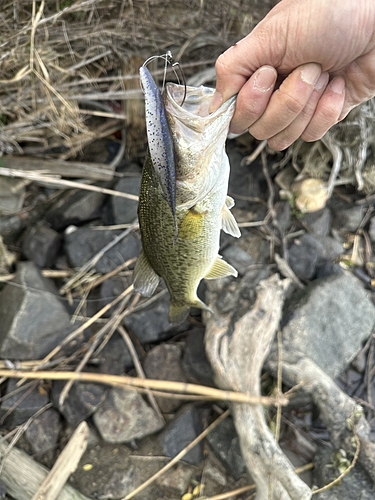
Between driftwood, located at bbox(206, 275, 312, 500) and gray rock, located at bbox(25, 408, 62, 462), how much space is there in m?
1.39

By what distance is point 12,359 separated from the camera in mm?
3484

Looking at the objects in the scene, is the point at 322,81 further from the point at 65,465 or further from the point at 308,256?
the point at 65,465

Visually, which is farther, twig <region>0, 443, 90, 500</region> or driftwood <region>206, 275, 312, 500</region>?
twig <region>0, 443, 90, 500</region>

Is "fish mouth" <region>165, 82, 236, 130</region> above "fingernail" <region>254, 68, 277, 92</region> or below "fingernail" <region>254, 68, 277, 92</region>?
below

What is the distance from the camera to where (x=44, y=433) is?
3385 millimetres

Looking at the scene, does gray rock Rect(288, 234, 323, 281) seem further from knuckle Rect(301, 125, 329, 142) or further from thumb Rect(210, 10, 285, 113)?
thumb Rect(210, 10, 285, 113)

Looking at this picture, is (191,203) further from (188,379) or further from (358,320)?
(358,320)

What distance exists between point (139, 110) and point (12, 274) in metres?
1.89

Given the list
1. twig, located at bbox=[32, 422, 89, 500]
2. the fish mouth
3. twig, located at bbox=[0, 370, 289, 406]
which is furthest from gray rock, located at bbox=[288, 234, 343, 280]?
the fish mouth

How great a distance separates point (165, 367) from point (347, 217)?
231 cm

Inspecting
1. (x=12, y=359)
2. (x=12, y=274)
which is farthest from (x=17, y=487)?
(x=12, y=274)

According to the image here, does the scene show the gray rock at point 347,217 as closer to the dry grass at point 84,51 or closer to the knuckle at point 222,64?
the dry grass at point 84,51

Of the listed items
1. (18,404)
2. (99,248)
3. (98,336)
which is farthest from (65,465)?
(99,248)

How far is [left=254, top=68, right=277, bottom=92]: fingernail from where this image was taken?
175 cm
